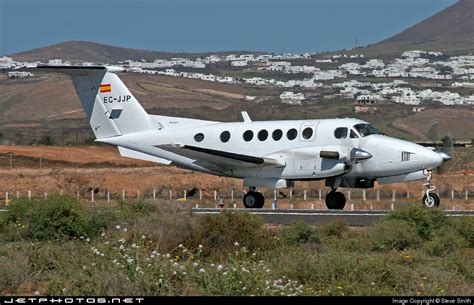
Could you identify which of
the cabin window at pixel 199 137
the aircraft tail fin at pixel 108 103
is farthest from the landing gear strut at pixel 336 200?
the aircraft tail fin at pixel 108 103

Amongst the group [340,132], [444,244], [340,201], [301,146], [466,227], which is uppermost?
[340,132]

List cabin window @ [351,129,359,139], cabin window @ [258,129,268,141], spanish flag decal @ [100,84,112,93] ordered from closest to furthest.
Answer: cabin window @ [351,129,359,139]
cabin window @ [258,129,268,141]
spanish flag decal @ [100,84,112,93]

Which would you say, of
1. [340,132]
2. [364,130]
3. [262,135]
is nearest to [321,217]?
[340,132]

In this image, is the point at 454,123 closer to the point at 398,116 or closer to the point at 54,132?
the point at 398,116

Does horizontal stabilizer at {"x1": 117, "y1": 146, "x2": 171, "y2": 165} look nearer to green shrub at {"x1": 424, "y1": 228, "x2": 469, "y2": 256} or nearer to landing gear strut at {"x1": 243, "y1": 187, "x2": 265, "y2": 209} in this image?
landing gear strut at {"x1": 243, "y1": 187, "x2": 265, "y2": 209}

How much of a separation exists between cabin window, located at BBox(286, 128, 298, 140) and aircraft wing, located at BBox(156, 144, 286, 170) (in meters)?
0.93

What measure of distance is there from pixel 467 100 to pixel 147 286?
116 metres

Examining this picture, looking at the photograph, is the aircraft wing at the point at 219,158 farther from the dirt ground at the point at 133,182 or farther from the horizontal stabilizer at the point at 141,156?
the dirt ground at the point at 133,182

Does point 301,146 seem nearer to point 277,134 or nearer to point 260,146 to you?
point 277,134

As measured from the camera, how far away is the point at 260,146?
36.9m

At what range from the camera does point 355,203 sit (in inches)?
1748

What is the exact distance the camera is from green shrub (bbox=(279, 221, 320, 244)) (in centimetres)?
2430

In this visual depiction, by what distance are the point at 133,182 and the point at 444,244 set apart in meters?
35.8

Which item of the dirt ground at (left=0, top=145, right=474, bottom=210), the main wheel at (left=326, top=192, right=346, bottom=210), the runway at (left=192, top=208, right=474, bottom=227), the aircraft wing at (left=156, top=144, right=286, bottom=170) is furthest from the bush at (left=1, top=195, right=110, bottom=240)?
the dirt ground at (left=0, top=145, right=474, bottom=210)
